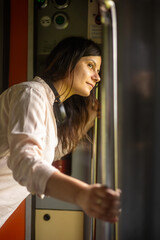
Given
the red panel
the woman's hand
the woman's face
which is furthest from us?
the red panel

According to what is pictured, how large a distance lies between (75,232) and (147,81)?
0.98m

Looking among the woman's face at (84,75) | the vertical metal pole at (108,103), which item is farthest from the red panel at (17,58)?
the vertical metal pole at (108,103)

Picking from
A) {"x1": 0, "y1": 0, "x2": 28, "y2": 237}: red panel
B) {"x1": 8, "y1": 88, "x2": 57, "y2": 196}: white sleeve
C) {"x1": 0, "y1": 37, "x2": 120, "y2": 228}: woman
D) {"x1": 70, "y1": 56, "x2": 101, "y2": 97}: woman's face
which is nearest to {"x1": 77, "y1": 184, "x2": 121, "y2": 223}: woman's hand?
{"x1": 0, "y1": 37, "x2": 120, "y2": 228}: woman

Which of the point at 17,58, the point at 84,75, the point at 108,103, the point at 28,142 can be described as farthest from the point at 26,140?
the point at 17,58

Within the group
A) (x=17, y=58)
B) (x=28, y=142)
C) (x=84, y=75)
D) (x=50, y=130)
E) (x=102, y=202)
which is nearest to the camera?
(x=102, y=202)

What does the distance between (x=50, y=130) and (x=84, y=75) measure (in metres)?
0.31

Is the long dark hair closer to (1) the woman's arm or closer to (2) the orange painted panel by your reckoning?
(2) the orange painted panel

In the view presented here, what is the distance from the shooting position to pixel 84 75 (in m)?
1.30

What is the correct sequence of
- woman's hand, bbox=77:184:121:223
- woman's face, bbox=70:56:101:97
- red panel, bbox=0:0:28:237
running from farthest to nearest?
red panel, bbox=0:0:28:237 < woman's face, bbox=70:56:101:97 < woman's hand, bbox=77:184:121:223

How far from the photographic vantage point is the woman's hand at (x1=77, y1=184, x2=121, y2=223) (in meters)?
0.66

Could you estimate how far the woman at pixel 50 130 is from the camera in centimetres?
70

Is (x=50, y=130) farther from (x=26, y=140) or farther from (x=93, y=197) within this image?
(x=93, y=197)

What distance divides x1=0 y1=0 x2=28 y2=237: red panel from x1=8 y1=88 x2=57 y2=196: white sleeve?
84 cm

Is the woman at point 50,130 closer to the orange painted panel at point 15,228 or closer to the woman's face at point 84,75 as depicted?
the woman's face at point 84,75
